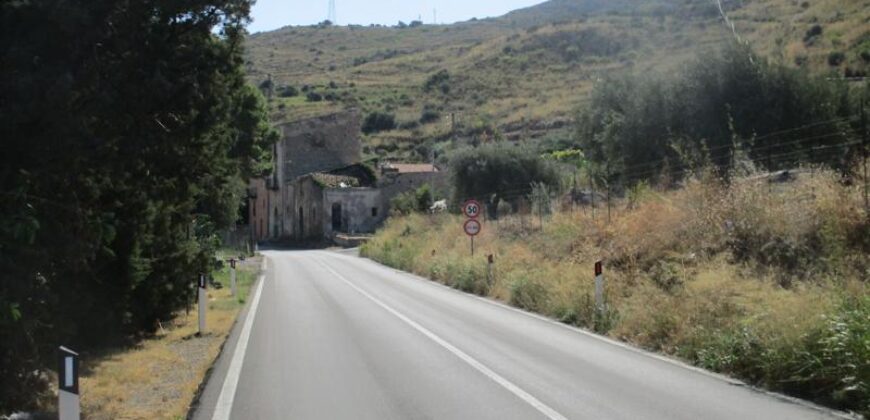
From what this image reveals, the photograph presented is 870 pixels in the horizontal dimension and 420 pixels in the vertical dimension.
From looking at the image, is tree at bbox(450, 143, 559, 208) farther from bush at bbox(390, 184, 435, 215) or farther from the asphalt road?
the asphalt road

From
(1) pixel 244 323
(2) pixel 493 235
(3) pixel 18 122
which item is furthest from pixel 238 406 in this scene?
(2) pixel 493 235

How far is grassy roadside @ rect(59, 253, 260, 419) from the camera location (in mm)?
10055

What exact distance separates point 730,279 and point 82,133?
34.6 ft

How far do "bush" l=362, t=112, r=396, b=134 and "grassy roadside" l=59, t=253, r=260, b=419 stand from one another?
86.7m

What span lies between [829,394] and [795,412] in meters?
0.93

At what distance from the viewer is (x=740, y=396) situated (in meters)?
9.41

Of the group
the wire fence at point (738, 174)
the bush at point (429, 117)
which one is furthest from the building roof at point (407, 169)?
the wire fence at point (738, 174)

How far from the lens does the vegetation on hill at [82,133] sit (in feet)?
28.2

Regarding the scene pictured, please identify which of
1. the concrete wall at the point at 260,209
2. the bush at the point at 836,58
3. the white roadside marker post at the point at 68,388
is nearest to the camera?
the white roadside marker post at the point at 68,388

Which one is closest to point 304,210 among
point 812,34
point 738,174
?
point 812,34

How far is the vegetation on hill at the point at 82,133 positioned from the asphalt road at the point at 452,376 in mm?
2161

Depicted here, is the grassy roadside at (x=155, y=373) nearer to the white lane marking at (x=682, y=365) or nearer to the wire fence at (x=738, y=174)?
the white lane marking at (x=682, y=365)

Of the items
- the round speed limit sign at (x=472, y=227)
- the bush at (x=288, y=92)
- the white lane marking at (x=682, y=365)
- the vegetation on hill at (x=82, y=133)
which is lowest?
the white lane marking at (x=682, y=365)

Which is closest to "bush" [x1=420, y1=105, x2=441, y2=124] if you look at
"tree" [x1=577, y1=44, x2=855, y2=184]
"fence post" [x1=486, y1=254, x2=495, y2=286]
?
"tree" [x1=577, y1=44, x2=855, y2=184]
